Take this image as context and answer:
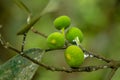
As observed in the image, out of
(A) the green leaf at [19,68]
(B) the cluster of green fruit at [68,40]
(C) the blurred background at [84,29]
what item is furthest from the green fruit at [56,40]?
(C) the blurred background at [84,29]

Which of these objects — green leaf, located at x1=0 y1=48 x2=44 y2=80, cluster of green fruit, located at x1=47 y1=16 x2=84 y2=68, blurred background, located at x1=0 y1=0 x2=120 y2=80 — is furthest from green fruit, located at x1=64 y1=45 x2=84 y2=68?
blurred background, located at x1=0 y1=0 x2=120 y2=80

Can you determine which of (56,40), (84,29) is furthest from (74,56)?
(84,29)

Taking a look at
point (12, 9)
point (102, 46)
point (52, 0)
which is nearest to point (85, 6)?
point (102, 46)

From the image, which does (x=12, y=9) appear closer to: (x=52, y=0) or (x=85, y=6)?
(x=85, y=6)

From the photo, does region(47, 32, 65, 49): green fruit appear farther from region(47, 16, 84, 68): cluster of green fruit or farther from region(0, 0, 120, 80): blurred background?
region(0, 0, 120, 80): blurred background

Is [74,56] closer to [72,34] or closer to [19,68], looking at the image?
[72,34]

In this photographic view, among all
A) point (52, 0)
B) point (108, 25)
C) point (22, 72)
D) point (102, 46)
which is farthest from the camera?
point (108, 25)

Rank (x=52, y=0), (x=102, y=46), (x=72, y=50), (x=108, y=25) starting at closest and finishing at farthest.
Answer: (x=72, y=50) < (x=52, y=0) < (x=102, y=46) < (x=108, y=25)

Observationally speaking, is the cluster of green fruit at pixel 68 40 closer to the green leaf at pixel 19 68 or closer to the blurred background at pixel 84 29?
the green leaf at pixel 19 68
